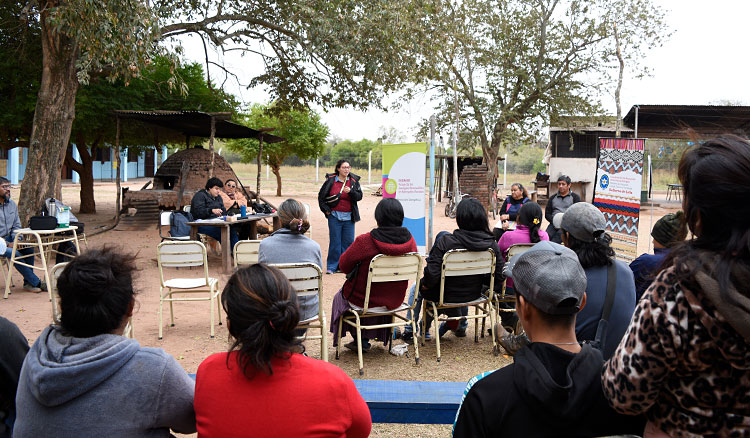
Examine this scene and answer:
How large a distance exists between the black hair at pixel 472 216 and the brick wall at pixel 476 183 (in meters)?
16.5

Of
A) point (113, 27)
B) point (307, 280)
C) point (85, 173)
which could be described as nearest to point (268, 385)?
point (307, 280)

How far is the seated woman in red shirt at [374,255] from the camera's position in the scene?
4.39m

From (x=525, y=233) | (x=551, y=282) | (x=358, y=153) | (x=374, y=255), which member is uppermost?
(x=358, y=153)

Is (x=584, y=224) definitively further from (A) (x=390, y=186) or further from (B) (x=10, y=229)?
(B) (x=10, y=229)

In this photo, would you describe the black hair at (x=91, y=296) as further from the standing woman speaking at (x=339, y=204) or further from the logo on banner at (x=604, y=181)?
the logo on banner at (x=604, y=181)

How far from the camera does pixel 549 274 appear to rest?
1.52 meters

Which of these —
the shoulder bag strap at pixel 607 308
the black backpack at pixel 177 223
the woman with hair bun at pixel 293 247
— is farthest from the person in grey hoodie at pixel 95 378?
the black backpack at pixel 177 223

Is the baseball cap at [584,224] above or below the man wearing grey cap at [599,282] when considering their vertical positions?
above

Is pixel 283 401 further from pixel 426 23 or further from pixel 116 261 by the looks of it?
pixel 426 23

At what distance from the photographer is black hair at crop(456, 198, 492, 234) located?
471cm

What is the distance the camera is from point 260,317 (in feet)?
→ 5.36

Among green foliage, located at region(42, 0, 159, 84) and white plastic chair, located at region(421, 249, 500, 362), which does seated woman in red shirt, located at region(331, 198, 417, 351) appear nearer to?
white plastic chair, located at region(421, 249, 500, 362)

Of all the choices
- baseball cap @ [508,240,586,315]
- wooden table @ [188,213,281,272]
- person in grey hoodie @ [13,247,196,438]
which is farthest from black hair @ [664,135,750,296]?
wooden table @ [188,213,281,272]

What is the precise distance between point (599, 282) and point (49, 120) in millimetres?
10490
